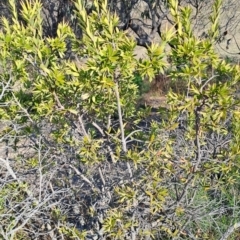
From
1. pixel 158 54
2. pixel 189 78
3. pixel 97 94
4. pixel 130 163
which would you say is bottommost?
pixel 130 163

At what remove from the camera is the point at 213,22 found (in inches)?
90.7

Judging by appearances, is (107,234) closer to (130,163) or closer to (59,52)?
(130,163)

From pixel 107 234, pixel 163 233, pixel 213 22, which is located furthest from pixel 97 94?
pixel 163 233

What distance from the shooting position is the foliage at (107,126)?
87.7 inches

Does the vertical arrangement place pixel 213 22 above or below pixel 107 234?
above

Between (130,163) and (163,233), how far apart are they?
750 mm

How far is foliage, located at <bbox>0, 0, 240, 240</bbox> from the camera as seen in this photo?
2.23 metres

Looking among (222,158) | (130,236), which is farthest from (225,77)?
(130,236)

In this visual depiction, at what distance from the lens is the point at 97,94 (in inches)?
96.5

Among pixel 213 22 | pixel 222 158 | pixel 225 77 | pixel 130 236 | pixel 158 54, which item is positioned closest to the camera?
pixel 158 54

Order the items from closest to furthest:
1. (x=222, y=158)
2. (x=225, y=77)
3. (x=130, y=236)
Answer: (x=225, y=77) → (x=222, y=158) → (x=130, y=236)

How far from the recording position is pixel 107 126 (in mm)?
2926

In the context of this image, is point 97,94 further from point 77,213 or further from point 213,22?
point 77,213

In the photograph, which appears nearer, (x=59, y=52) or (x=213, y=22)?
(x=213, y=22)
